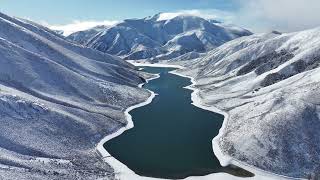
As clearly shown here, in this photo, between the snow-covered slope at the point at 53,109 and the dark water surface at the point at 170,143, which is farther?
the dark water surface at the point at 170,143

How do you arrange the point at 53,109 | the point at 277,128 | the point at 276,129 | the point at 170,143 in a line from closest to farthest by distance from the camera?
the point at 276,129, the point at 277,128, the point at 170,143, the point at 53,109

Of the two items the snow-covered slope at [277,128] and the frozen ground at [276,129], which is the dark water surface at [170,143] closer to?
the frozen ground at [276,129]

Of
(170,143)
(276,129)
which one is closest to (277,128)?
(276,129)

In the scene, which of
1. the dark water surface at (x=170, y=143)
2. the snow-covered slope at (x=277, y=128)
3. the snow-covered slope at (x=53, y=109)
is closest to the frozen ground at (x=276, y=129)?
the snow-covered slope at (x=277, y=128)

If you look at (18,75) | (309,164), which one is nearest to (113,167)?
(309,164)

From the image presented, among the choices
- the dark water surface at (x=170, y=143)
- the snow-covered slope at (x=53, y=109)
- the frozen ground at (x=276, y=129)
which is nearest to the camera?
the snow-covered slope at (x=53, y=109)

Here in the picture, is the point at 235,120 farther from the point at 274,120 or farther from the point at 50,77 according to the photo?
the point at 50,77

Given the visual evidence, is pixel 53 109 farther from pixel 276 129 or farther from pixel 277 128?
pixel 277 128
